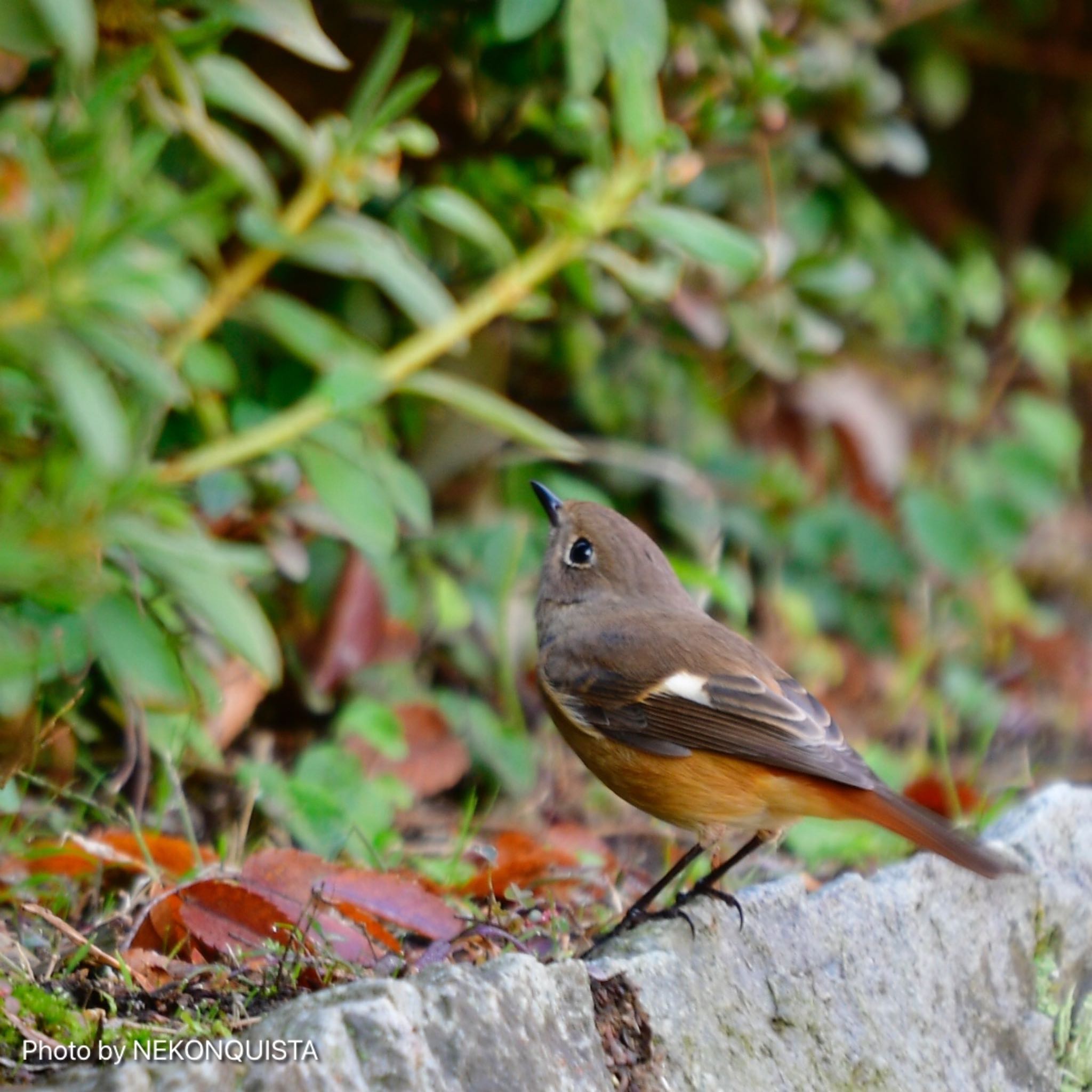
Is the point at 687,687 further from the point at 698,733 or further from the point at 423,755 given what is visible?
the point at 423,755

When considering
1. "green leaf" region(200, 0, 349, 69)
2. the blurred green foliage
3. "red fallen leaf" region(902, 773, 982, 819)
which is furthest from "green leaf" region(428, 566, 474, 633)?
"green leaf" region(200, 0, 349, 69)

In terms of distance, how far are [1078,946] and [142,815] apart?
234cm

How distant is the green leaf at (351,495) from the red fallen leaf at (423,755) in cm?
117

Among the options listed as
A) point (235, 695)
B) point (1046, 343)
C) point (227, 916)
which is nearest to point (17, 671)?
point (227, 916)

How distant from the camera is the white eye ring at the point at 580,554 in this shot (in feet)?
14.3

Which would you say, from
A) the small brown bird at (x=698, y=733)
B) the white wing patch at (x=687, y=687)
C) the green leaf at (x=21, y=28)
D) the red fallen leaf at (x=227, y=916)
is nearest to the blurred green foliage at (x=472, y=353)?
the green leaf at (x=21, y=28)

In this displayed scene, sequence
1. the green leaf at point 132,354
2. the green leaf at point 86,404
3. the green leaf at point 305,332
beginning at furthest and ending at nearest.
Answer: the green leaf at point 305,332 → the green leaf at point 132,354 → the green leaf at point 86,404

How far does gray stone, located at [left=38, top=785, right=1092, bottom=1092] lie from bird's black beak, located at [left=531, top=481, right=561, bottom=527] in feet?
5.24

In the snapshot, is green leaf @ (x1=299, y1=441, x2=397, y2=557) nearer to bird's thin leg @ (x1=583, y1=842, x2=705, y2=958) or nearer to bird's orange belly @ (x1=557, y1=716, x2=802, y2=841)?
bird's orange belly @ (x1=557, y1=716, x2=802, y2=841)

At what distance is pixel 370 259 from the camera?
3436 mm

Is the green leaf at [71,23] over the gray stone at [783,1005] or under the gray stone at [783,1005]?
over

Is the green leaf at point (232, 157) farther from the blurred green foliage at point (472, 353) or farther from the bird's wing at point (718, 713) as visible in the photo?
the bird's wing at point (718, 713)

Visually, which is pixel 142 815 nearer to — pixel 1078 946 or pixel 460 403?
pixel 460 403

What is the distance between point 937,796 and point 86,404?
121 inches
